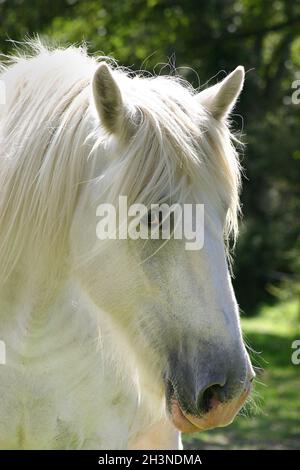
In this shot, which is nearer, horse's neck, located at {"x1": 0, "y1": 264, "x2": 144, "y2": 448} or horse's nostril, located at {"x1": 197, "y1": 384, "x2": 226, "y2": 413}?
horse's nostril, located at {"x1": 197, "y1": 384, "x2": 226, "y2": 413}

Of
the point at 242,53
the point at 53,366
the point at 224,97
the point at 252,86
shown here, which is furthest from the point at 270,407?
the point at 252,86

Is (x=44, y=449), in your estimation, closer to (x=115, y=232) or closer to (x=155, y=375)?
(x=155, y=375)

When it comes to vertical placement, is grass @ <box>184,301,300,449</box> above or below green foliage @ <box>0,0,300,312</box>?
below

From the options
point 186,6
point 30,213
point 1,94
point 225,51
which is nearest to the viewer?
point 30,213

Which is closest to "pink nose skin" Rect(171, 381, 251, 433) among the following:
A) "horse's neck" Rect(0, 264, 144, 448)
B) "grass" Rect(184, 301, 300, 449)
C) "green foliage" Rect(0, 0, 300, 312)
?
"horse's neck" Rect(0, 264, 144, 448)

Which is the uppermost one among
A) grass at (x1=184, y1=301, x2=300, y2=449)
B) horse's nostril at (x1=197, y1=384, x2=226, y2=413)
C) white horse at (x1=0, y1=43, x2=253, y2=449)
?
white horse at (x1=0, y1=43, x2=253, y2=449)

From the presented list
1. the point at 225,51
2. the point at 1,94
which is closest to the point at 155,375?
the point at 1,94

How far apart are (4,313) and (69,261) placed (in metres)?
0.37

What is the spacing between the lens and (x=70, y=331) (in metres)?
3.24

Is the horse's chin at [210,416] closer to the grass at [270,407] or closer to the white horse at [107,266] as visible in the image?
the white horse at [107,266]

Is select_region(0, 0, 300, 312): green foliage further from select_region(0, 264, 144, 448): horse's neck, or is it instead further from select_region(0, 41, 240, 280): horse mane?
select_region(0, 264, 144, 448): horse's neck

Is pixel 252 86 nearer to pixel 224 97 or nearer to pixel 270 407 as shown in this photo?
pixel 270 407

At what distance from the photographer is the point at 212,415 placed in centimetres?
264

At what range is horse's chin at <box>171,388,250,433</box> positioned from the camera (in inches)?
103
